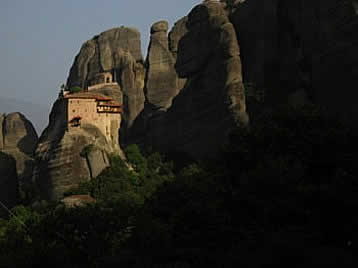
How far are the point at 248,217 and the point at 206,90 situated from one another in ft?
114

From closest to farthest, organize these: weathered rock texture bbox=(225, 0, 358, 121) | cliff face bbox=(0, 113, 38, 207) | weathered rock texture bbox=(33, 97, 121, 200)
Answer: weathered rock texture bbox=(225, 0, 358, 121)
weathered rock texture bbox=(33, 97, 121, 200)
cliff face bbox=(0, 113, 38, 207)

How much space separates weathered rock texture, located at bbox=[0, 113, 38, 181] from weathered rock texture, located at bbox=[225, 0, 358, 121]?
41173 mm

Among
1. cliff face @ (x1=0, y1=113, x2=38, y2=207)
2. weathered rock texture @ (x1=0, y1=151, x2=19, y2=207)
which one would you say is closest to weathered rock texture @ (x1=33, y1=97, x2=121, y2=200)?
weathered rock texture @ (x1=0, y1=151, x2=19, y2=207)

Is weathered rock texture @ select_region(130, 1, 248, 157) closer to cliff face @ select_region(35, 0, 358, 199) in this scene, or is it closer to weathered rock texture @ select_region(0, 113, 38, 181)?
cliff face @ select_region(35, 0, 358, 199)

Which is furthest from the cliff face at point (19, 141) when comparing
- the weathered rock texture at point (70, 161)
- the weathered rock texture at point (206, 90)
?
the weathered rock texture at point (206, 90)

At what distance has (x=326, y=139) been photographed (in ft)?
104

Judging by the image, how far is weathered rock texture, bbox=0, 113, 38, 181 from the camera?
3634 inches

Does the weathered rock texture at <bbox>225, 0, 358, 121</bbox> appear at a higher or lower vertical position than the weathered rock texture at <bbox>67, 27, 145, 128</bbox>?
lower

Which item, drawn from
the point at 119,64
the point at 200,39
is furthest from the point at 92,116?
the point at 119,64

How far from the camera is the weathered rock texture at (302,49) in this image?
43875mm

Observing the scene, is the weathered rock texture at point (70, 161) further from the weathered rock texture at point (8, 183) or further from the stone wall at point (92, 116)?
the weathered rock texture at point (8, 183)

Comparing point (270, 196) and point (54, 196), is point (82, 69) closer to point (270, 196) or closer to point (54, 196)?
point (54, 196)

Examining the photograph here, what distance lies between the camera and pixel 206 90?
6125cm

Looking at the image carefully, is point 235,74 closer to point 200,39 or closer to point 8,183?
point 200,39
